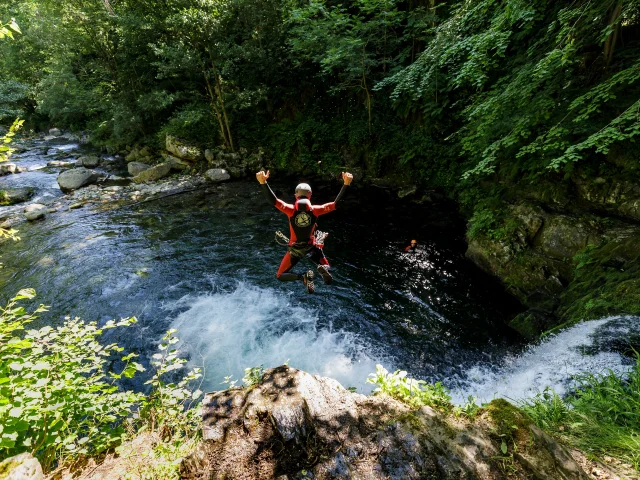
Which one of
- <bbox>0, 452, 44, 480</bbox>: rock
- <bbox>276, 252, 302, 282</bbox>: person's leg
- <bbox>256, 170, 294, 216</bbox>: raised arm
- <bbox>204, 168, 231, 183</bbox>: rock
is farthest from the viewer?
<bbox>204, 168, 231, 183</bbox>: rock

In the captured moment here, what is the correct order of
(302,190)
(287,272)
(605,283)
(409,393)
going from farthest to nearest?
(287,272)
(605,283)
(302,190)
(409,393)

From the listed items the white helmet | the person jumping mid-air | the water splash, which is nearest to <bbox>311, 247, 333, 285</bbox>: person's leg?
the person jumping mid-air

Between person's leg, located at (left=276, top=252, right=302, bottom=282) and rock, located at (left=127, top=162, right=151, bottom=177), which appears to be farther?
rock, located at (left=127, top=162, right=151, bottom=177)

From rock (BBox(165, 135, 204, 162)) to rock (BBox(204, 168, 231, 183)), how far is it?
5.99 feet

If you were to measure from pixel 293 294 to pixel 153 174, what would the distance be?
485 inches

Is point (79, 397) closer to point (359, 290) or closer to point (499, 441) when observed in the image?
point (499, 441)

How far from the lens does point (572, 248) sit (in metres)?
6.51

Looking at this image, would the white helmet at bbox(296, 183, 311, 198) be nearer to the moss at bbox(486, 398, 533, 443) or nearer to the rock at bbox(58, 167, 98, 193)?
the moss at bbox(486, 398, 533, 443)

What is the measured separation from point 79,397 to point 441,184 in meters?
12.2

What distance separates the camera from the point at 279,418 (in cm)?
282

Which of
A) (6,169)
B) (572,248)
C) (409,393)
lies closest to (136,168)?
(6,169)

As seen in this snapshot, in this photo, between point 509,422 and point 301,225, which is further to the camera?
point 301,225

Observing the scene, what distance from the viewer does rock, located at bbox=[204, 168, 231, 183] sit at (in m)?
15.3

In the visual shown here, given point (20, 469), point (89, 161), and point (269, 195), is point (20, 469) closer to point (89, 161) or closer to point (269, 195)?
point (269, 195)
